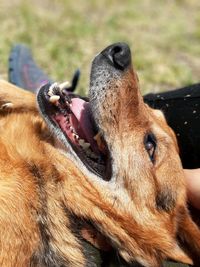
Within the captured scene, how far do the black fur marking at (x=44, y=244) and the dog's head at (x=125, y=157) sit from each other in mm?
255

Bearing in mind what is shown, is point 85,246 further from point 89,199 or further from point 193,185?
point 193,185

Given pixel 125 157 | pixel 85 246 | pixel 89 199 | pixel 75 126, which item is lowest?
pixel 85 246

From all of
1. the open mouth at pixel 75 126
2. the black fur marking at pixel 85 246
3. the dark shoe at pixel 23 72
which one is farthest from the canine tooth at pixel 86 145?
the dark shoe at pixel 23 72

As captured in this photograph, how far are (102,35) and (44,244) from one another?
3409 millimetres

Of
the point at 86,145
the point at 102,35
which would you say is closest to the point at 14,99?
the point at 86,145

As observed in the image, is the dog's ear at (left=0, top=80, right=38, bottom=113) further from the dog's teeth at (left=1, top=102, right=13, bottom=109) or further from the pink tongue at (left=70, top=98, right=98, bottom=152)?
the pink tongue at (left=70, top=98, right=98, bottom=152)

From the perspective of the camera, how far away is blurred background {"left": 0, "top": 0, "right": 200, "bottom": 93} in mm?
5141

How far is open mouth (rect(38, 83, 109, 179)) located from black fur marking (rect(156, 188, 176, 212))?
0.33m

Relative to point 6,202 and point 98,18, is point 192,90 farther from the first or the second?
point 98,18

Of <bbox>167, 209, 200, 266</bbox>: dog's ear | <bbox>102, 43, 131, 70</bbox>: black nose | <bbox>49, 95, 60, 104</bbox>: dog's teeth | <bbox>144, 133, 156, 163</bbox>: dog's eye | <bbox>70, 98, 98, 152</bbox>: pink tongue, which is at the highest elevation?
<bbox>102, 43, 131, 70</bbox>: black nose

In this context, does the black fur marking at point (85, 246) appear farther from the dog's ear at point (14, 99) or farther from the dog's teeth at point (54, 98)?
the dog's ear at point (14, 99)

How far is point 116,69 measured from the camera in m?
2.96

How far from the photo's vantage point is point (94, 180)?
9.33 ft

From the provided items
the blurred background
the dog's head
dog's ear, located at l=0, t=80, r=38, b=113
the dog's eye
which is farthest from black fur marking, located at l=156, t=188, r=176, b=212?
the blurred background
